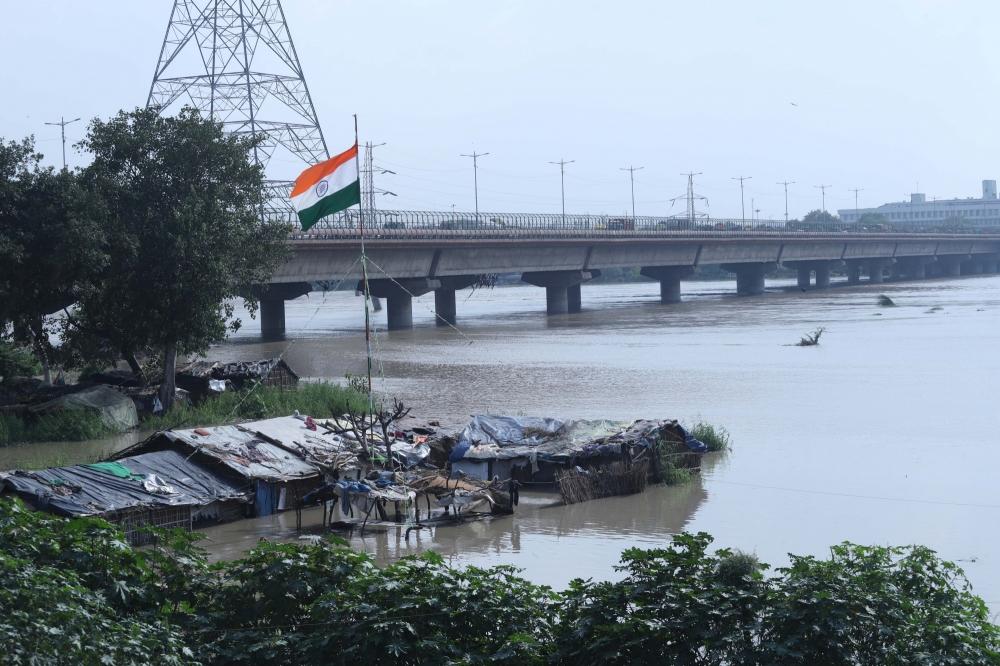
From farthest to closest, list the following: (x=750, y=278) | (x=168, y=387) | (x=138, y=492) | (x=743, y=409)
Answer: (x=750, y=278) → (x=743, y=409) → (x=168, y=387) → (x=138, y=492)

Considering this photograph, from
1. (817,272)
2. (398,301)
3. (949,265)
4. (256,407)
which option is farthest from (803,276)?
(256,407)

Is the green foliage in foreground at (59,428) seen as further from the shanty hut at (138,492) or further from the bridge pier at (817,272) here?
the bridge pier at (817,272)

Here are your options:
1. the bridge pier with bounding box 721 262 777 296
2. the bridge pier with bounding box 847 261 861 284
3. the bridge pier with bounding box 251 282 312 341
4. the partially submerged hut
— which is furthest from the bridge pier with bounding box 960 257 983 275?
the partially submerged hut

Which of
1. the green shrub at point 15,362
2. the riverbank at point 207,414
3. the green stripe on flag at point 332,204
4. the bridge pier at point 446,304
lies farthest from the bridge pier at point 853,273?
the green stripe on flag at point 332,204

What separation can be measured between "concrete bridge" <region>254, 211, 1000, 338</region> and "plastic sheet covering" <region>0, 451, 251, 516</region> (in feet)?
79.8

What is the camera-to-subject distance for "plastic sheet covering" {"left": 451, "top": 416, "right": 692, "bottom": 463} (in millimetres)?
20641

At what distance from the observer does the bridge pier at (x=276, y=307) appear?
6066 cm

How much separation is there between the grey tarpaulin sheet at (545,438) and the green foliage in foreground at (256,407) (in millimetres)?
5669

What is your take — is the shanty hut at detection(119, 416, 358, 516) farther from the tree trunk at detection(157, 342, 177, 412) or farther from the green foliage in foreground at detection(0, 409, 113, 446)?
the tree trunk at detection(157, 342, 177, 412)

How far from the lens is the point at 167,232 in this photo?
90.8ft

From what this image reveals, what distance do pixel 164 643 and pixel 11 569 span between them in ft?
4.28

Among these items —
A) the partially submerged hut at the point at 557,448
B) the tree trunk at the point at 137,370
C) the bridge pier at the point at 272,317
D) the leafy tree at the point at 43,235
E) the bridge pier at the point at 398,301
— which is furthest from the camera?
the bridge pier at the point at 398,301

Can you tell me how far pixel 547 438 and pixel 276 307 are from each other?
4206cm

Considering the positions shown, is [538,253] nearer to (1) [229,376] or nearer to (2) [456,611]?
(1) [229,376]
